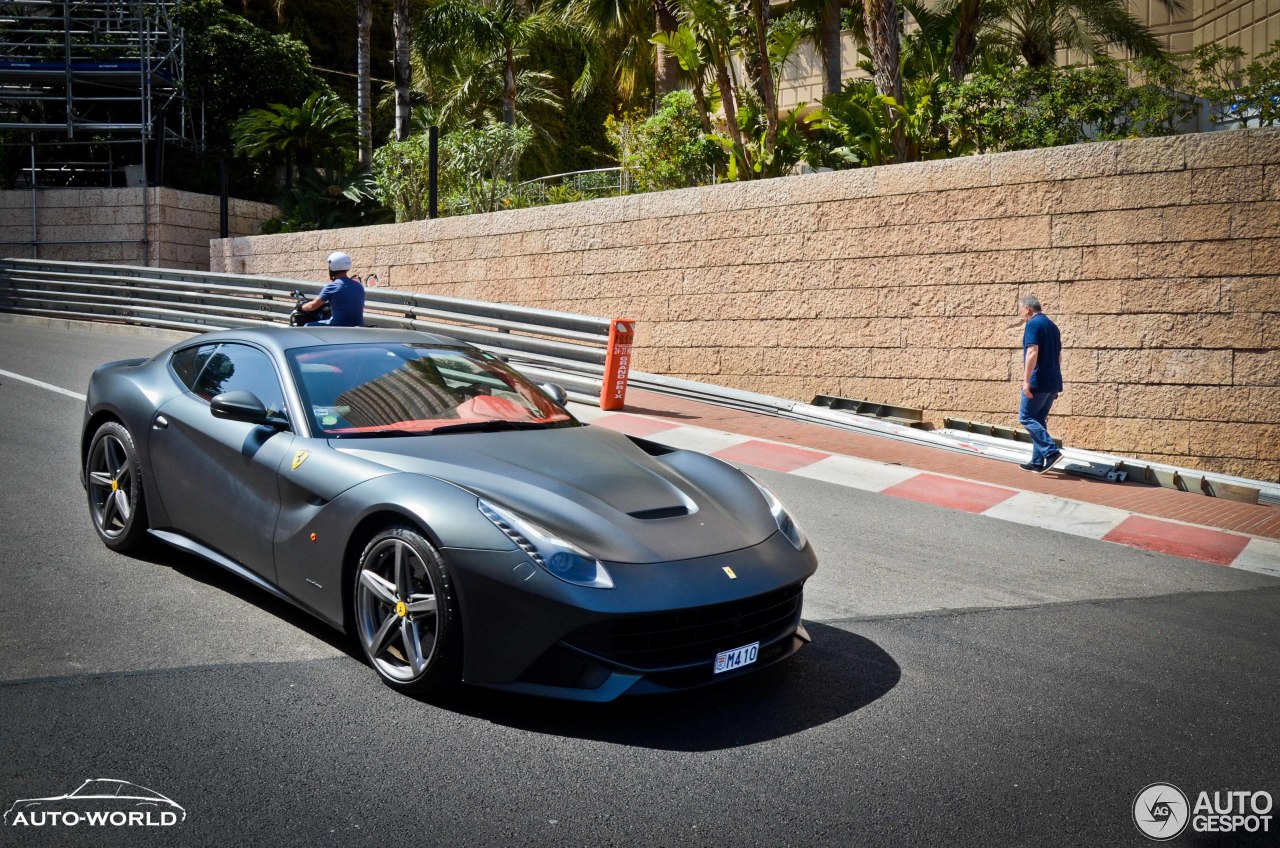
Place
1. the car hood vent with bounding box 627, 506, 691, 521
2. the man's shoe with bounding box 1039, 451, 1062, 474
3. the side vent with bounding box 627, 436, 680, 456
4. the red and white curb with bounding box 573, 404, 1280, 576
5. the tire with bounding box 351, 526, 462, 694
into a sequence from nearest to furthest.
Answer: the tire with bounding box 351, 526, 462, 694 → the car hood vent with bounding box 627, 506, 691, 521 → the side vent with bounding box 627, 436, 680, 456 → the red and white curb with bounding box 573, 404, 1280, 576 → the man's shoe with bounding box 1039, 451, 1062, 474

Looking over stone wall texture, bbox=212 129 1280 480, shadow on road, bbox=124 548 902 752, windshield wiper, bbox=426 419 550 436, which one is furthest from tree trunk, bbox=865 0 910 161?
shadow on road, bbox=124 548 902 752

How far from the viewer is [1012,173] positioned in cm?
1199

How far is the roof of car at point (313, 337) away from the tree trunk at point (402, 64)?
68.5 feet

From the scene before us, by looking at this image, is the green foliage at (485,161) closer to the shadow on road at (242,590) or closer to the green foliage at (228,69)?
the green foliage at (228,69)

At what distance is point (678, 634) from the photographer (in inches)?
154

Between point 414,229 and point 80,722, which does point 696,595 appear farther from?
point 414,229

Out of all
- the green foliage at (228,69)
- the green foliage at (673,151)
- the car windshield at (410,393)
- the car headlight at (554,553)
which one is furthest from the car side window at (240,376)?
the green foliage at (228,69)

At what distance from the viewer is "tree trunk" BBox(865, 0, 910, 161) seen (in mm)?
14798

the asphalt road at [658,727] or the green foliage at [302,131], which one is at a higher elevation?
the green foliage at [302,131]

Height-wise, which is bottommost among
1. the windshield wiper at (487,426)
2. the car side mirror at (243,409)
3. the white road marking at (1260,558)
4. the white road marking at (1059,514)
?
the white road marking at (1260,558)

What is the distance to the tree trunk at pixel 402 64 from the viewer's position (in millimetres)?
25594

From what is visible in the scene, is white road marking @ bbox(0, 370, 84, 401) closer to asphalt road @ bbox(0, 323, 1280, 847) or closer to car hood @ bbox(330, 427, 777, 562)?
asphalt road @ bbox(0, 323, 1280, 847)

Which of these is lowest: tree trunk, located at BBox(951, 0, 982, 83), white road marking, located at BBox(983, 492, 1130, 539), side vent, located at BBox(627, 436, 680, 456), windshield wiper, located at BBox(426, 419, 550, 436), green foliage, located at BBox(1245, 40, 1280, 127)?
white road marking, located at BBox(983, 492, 1130, 539)

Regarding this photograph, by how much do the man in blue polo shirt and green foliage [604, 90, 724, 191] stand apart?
8295mm
